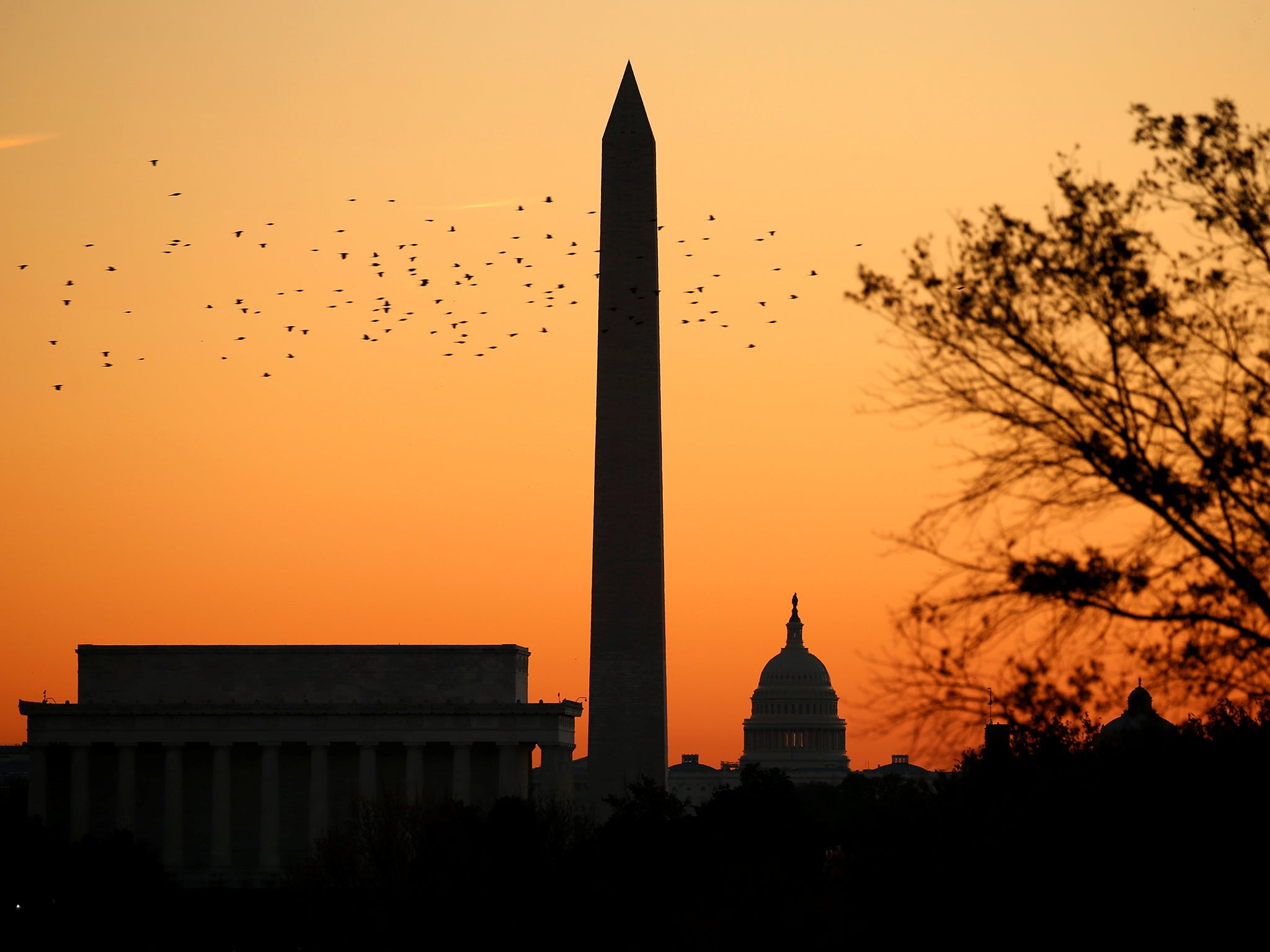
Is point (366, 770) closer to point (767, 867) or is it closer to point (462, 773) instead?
point (462, 773)

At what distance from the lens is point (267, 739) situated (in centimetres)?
11975

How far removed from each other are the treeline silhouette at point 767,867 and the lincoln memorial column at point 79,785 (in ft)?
17.5

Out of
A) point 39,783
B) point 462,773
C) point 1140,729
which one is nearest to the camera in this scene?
point 1140,729

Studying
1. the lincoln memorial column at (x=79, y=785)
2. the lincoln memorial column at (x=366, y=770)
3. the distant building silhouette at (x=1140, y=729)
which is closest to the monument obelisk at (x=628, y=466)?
the lincoln memorial column at (x=366, y=770)

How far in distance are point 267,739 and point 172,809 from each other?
6061mm

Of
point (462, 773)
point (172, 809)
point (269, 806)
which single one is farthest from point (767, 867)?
point (172, 809)

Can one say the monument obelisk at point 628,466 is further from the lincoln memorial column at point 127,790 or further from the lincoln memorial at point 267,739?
the lincoln memorial column at point 127,790

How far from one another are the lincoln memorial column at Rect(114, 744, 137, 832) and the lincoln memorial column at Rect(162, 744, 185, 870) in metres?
1.56

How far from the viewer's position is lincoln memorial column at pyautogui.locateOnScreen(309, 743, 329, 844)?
388 ft

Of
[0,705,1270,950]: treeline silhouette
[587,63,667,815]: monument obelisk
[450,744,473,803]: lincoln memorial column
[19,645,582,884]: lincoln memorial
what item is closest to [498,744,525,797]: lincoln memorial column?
[19,645,582,884]: lincoln memorial

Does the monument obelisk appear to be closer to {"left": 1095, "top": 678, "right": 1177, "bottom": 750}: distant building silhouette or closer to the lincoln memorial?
the lincoln memorial

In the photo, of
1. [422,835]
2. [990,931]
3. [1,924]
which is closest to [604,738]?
[422,835]

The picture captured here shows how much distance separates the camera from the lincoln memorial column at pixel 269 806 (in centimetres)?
11731

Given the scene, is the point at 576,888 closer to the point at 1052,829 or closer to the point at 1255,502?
the point at 1052,829
